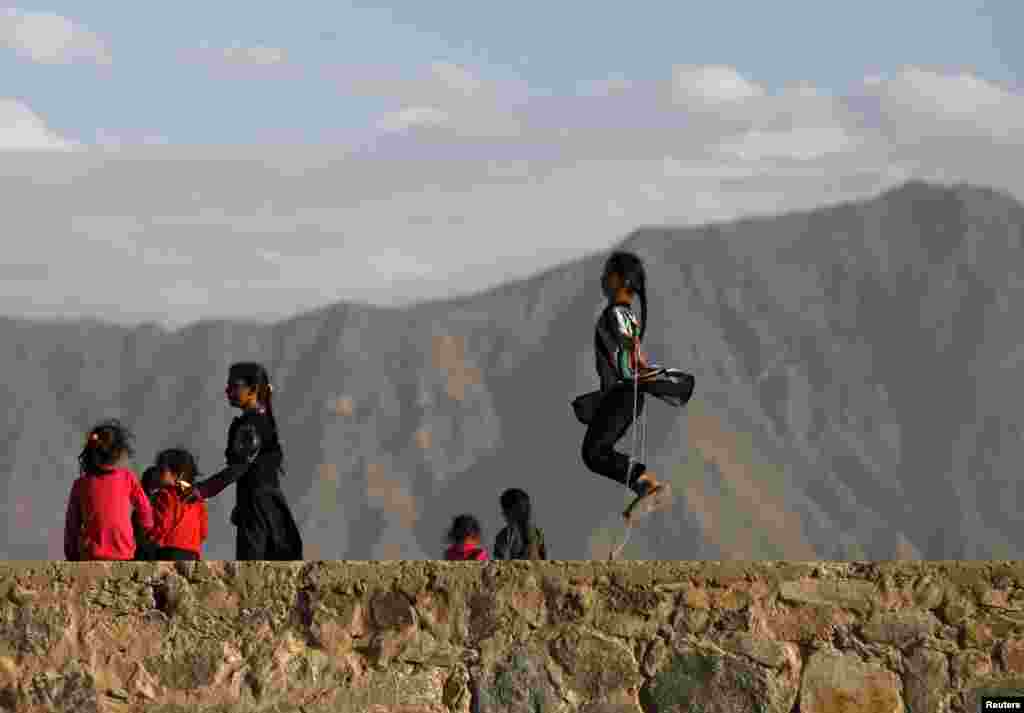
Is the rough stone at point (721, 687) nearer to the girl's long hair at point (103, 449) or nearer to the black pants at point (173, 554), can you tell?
the black pants at point (173, 554)

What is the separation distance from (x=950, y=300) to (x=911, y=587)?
13142 centimetres

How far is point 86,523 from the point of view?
10.0 m

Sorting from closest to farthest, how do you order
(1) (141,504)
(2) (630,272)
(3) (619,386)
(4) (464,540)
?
(3) (619,386) < (1) (141,504) < (2) (630,272) < (4) (464,540)

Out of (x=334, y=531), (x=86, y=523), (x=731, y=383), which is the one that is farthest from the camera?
(x=731, y=383)

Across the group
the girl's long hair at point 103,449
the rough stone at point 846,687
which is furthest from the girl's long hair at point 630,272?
the girl's long hair at point 103,449

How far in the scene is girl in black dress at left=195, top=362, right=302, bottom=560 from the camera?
10.5 metres

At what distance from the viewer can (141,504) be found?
10172 millimetres

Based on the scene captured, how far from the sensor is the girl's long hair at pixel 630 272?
10281mm

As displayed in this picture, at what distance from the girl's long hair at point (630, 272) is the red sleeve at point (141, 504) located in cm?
257

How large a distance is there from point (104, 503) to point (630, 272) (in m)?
2.88

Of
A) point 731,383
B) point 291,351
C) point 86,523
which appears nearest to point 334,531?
point 291,351

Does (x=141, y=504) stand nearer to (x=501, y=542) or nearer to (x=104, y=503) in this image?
(x=104, y=503)

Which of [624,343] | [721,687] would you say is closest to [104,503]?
[624,343]

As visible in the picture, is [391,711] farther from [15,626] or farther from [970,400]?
[970,400]
